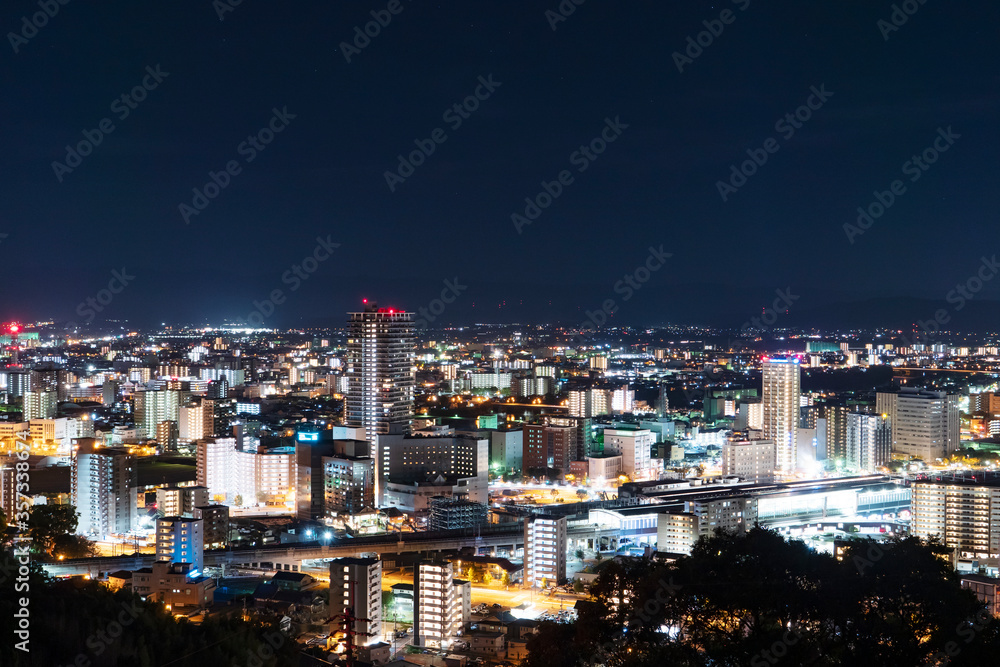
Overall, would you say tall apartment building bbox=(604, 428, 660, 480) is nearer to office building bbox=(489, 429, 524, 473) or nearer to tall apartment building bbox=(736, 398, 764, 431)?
office building bbox=(489, 429, 524, 473)

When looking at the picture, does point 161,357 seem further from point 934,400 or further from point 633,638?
point 633,638

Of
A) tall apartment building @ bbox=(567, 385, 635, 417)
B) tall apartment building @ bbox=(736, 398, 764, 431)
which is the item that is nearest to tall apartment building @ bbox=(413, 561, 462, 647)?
tall apartment building @ bbox=(736, 398, 764, 431)

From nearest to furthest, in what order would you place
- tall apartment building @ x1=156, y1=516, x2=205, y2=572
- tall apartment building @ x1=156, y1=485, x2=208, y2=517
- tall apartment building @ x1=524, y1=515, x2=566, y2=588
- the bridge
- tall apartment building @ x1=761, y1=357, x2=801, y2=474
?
tall apartment building @ x1=524, y1=515, x2=566, y2=588
tall apartment building @ x1=156, y1=516, x2=205, y2=572
the bridge
tall apartment building @ x1=156, y1=485, x2=208, y2=517
tall apartment building @ x1=761, y1=357, x2=801, y2=474

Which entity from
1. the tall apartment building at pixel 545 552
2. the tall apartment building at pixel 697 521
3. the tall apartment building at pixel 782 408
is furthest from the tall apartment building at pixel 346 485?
the tall apartment building at pixel 782 408

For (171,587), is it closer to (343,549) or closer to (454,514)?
(343,549)

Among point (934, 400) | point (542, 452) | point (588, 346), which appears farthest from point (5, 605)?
point (588, 346)

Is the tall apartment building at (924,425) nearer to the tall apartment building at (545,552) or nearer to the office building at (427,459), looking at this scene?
the office building at (427,459)
